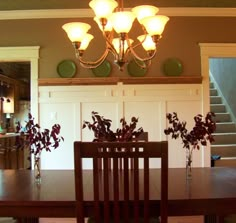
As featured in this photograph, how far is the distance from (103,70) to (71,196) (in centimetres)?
281

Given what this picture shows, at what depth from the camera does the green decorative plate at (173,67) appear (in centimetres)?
440

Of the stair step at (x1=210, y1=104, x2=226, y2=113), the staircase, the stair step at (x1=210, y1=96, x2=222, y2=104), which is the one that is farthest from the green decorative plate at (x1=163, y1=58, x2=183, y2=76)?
the stair step at (x1=210, y1=96, x2=222, y2=104)

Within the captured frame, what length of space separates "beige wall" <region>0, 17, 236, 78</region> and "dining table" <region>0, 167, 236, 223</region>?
2.41 meters

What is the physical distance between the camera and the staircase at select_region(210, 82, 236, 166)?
17.0ft

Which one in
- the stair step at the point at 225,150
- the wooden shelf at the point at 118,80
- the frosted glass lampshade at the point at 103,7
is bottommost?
the stair step at the point at 225,150

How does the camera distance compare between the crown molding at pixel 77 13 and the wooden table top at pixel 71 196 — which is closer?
the wooden table top at pixel 71 196

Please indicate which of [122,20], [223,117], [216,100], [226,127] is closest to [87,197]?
[122,20]

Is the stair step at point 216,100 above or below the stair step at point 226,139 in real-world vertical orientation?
above

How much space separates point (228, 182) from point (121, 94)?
2.46m

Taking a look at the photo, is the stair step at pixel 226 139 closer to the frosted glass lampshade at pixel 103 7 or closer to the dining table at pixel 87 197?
the dining table at pixel 87 197

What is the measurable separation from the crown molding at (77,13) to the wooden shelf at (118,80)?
93cm

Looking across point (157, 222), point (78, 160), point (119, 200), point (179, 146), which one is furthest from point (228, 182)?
point (179, 146)

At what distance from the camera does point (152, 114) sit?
4.38 metres

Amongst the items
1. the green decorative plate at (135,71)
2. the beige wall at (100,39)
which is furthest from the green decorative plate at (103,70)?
the green decorative plate at (135,71)
